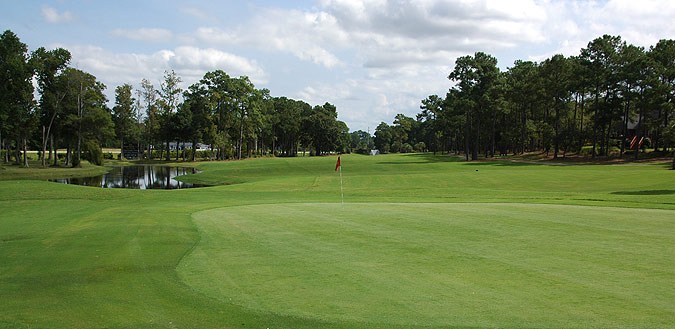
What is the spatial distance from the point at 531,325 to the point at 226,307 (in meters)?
3.93

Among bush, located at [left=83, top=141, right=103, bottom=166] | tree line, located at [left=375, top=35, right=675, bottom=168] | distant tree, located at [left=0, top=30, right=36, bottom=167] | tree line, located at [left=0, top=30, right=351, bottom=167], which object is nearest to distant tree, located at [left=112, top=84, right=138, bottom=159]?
tree line, located at [left=0, top=30, right=351, bottom=167]

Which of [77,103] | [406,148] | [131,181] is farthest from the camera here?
[406,148]

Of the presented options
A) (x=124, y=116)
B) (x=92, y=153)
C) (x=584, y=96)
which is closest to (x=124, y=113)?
(x=124, y=116)

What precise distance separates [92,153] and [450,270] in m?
78.9

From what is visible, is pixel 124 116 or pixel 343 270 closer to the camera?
pixel 343 270

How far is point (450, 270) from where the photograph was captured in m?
7.36

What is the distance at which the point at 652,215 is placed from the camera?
1328cm

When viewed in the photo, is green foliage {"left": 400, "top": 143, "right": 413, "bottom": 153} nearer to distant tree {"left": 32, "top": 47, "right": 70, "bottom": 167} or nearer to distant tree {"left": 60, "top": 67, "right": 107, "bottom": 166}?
distant tree {"left": 60, "top": 67, "right": 107, "bottom": 166}

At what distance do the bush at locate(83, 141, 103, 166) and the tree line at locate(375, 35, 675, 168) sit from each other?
63192 mm

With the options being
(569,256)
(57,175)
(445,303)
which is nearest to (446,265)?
(445,303)

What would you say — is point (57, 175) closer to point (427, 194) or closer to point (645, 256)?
point (427, 194)

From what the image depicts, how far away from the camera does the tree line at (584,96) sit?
57.3 m

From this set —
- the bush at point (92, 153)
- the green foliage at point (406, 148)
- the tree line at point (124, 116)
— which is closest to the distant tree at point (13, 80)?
the tree line at point (124, 116)

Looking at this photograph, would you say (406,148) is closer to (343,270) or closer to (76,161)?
(76,161)
